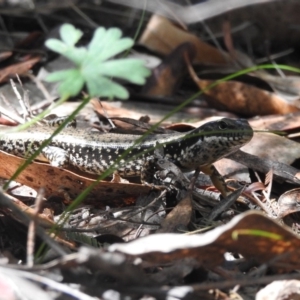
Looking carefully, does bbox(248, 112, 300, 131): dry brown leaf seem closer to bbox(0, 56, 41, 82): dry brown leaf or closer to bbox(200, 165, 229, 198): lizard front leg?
bbox(200, 165, 229, 198): lizard front leg

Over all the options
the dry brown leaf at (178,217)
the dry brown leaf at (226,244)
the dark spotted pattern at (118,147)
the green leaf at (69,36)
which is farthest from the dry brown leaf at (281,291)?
the dark spotted pattern at (118,147)

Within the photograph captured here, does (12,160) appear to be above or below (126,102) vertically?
above

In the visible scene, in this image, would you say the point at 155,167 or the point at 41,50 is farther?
the point at 41,50

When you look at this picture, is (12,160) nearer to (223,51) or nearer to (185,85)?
(185,85)

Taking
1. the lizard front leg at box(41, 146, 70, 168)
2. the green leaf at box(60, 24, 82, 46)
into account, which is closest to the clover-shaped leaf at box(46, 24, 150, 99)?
the green leaf at box(60, 24, 82, 46)

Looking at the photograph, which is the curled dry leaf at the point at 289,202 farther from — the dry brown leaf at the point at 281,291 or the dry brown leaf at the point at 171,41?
the dry brown leaf at the point at 171,41

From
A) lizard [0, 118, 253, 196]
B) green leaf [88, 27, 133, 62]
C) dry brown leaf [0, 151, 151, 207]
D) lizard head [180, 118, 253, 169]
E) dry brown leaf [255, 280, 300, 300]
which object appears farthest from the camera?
lizard [0, 118, 253, 196]

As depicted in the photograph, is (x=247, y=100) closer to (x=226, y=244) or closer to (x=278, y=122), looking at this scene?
(x=278, y=122)

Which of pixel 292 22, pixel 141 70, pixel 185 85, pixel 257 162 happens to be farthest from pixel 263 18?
pixel 141 70

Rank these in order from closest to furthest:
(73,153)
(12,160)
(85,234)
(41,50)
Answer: (85,234) → (12,160) → (73,153) → (41,50)
